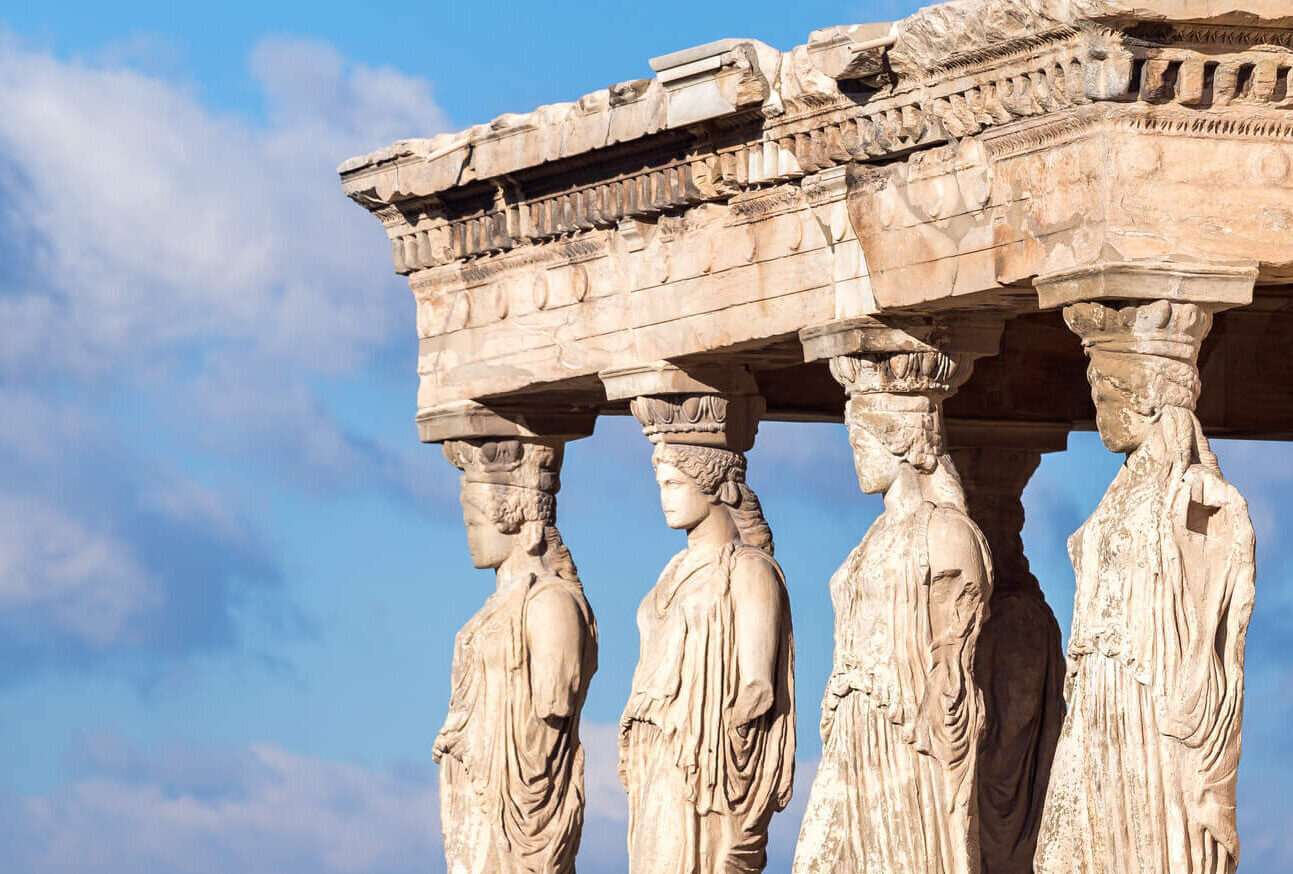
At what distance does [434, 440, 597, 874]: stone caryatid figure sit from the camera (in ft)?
65.1

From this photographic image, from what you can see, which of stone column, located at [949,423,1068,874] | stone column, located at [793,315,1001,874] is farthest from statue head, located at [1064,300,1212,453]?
stone column, located at [949,423,1068,874]

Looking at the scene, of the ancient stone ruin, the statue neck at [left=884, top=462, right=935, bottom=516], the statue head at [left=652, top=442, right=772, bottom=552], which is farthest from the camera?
the statue head at [left=652, top=442, right=772, bottom=552]

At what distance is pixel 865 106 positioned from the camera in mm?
17141

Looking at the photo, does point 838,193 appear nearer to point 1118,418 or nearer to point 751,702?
point 1118,418

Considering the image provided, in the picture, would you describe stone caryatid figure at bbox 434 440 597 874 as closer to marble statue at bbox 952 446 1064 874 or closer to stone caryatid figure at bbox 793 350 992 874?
marble statue at bbox 952 446 1064 874

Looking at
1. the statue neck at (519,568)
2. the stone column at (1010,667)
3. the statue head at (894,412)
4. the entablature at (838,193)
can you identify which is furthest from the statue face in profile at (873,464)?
the statue neck at (519,568)

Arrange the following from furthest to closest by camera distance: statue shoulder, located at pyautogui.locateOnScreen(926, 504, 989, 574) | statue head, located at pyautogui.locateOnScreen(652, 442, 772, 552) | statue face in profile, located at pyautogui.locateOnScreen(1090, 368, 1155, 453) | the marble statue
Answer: the marble statue, statue head, located at pyautogui.locateOnScreen(652, 442, 772, 552), statue shoulder, located at pyautogui.locateOnScreen(926, 504, 989, 574), statue face in profile, located at pyautogui.locateOnScreen(1090, 368, 1155, 453)

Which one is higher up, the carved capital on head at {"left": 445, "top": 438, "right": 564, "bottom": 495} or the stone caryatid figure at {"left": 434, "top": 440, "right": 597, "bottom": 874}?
the carved capital on head at {"left": 445, "top": 438, "right": 564, "bottom": 495}

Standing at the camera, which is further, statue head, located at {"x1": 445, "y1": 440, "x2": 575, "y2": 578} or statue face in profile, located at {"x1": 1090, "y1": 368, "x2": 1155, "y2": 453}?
statue head, located at {"x1": 445, "y1": 440, "x2": 575, "y2": 578}

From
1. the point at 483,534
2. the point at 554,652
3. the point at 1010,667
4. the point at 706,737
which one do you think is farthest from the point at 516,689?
the point at 1010,667

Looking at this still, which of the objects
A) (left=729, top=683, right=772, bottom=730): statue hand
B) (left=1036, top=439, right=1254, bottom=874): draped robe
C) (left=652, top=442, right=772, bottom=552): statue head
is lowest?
(left=1036, top=439, right=1254, bottom=874): draped robe

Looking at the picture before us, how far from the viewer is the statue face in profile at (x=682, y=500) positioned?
18656mm

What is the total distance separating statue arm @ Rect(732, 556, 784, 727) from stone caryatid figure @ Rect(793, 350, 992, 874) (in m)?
1.06

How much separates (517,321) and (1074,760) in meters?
4.97
